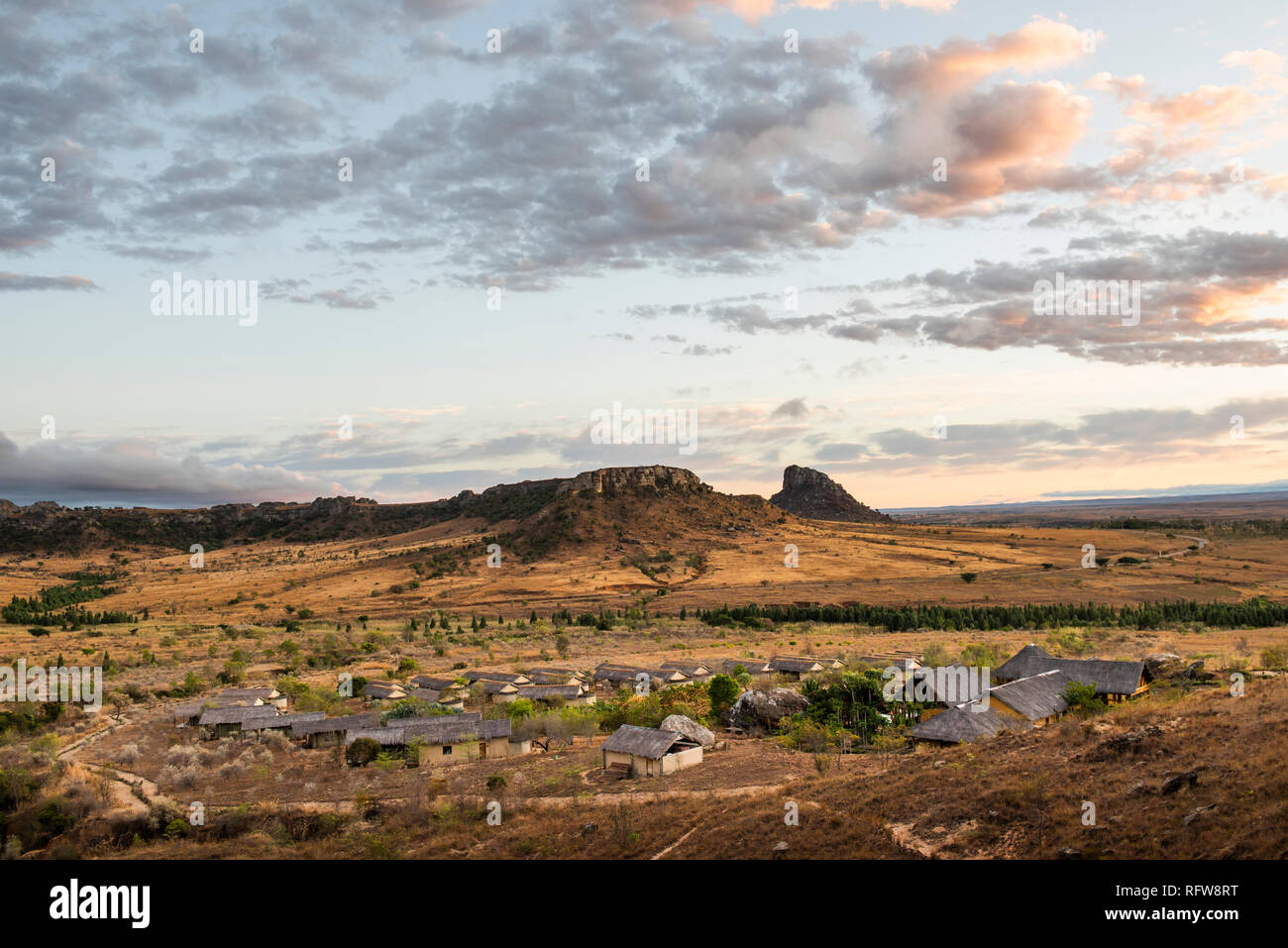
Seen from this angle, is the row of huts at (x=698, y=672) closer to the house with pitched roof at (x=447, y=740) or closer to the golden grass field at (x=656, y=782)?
the golden grass field at (x=656, y=782)

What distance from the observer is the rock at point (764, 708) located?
124ft

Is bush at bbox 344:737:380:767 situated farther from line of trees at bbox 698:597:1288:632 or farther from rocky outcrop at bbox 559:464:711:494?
rocky outcrop at bbox 559:464:711:494

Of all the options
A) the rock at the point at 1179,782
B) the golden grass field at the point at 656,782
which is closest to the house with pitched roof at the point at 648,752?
the golden grass field at the point at 656,782

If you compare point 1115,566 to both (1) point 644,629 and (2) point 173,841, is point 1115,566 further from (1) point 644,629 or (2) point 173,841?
(2) point 173,841

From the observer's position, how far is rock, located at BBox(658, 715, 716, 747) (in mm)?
33188

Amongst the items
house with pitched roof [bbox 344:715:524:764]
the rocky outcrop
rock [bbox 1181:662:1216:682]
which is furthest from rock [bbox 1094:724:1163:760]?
the rocky outcrop

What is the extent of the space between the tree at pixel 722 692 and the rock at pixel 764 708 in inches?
72.2

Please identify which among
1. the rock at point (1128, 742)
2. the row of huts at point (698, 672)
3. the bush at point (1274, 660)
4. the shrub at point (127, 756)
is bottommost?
the row of huts at point (698, 672)

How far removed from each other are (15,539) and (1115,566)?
192477 millimetres

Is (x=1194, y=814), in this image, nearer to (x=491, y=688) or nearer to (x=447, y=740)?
(x=447, y=740)

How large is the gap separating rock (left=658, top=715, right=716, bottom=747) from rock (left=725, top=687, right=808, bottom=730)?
151 inches
